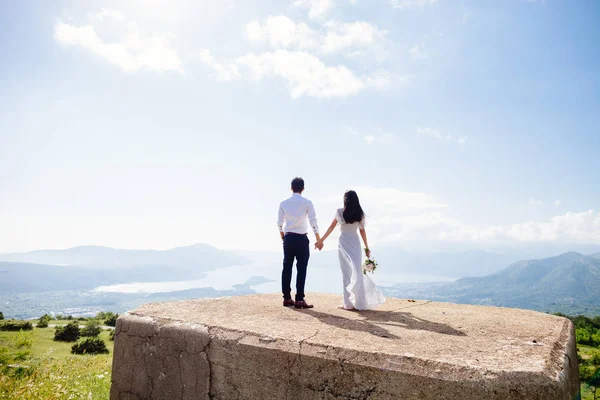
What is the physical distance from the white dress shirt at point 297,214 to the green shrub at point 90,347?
20.1 meters

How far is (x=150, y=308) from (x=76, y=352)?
1960cm

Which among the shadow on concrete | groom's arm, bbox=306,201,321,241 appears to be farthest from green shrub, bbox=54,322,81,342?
the shadow on concrete

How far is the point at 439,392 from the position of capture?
122 inches

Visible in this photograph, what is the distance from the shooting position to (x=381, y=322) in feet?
17.8

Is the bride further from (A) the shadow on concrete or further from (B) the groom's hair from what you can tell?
(B) the groom's hair

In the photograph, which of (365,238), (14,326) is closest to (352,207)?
(365,238)

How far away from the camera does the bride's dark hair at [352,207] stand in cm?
734

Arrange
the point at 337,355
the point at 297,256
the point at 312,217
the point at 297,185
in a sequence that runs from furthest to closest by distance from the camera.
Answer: the point at 297,185 → the point at 312,217 → the point at 297,256 → the point at 337,355

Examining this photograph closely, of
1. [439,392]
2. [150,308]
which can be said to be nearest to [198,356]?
[150,308]

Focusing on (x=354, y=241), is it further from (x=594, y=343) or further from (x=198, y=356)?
(x=594, y=343)

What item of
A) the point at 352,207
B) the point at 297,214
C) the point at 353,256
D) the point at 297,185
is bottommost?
the point at 353,256

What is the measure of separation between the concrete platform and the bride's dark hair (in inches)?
81.8

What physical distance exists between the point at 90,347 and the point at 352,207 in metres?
21.7

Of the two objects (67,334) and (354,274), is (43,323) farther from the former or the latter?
(354,274)
